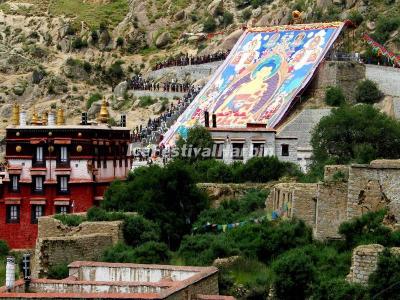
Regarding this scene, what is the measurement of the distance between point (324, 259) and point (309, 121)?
33.9 meters

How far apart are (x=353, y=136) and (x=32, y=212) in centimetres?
1249

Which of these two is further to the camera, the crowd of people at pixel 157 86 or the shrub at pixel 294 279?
the crowd of people at pixel 157 86

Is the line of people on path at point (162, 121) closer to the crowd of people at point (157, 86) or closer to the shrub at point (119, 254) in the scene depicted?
the crowd of people at point (157, 86)

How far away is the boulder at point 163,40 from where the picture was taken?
109688 mm

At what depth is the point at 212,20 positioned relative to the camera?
106 meters

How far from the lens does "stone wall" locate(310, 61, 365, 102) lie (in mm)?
74688

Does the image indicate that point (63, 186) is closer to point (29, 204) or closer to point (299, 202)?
point (29, 204)

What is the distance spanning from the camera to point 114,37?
112375 mm

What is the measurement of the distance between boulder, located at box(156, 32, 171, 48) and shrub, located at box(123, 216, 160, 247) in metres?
66.0

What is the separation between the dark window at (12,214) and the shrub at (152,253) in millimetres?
17460

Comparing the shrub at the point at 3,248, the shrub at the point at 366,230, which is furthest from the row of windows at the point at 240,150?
the shrub at the point at 366,230

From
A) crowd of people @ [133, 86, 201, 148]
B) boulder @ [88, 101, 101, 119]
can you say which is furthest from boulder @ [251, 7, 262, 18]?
crowd of people @ [133, 86, 201, 148]

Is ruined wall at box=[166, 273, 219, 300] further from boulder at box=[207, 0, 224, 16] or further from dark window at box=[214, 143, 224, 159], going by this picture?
boulder at box=[207, 0, 224, 16]

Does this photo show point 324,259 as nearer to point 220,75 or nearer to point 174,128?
point 174,128
